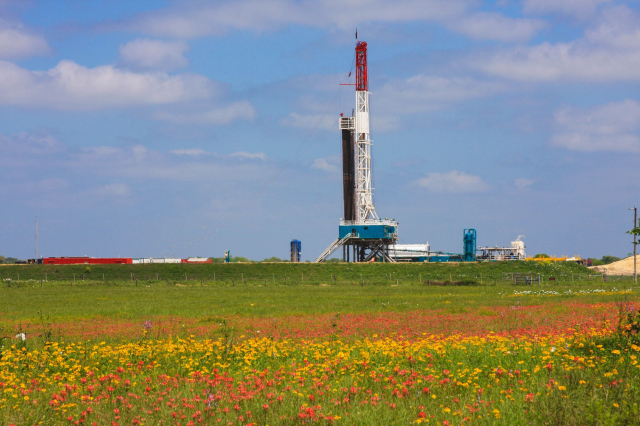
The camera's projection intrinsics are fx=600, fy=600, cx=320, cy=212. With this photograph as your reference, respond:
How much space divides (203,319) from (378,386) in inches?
627

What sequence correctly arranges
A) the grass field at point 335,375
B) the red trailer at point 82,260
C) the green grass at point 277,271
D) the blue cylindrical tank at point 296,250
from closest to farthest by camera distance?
the grass field at point 335,375 < the green grass at point 277,271 < the red trailer at point 82,260 < the blue cylindrical tank at point 296,250

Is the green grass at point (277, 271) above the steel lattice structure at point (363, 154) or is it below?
below

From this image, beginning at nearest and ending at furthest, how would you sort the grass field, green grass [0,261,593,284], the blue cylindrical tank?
the grass field
green grass [0,261,593,284]
the blue cylindrical tank

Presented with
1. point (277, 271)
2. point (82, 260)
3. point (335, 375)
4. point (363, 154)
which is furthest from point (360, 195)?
point (335, 375)

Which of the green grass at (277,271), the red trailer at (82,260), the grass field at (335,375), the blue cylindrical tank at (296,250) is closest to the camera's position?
the grass field at (335,375)

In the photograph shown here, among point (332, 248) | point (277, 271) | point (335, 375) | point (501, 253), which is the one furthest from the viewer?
point (501, 253)

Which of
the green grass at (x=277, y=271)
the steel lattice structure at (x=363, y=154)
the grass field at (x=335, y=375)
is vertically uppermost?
the steel lattice structure at (x=363, y=154)

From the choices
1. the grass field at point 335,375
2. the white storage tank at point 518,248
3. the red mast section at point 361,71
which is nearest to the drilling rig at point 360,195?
the red mast section at point 361,71

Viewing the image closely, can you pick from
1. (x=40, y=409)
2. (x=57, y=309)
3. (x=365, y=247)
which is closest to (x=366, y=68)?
(x=365, y=247)

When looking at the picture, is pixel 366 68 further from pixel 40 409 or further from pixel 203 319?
pixel 40 409

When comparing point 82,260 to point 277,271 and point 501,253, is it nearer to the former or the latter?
point 277,271

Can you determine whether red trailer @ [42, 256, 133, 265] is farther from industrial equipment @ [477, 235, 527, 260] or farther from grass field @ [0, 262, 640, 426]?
grass field @ [0, 262, 640, 426]

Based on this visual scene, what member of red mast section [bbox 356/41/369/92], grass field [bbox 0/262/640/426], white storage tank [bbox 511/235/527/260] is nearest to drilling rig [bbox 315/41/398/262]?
red mast section [bbox 356/41/369/92]

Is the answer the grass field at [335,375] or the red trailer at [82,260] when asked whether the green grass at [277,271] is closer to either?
the red trailer at [82,260]
